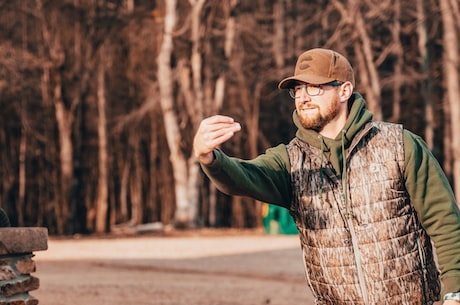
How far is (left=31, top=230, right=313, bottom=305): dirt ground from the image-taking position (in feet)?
44.5

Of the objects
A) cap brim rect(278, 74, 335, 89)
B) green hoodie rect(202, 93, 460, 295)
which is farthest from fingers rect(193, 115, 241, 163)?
cap brim rect(278, 74, 335, 89)

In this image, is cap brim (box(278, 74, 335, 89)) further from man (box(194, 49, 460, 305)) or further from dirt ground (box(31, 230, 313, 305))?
dirt ground (box(31, 230, 313, 305))

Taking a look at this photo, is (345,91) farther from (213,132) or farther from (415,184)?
(213,132)

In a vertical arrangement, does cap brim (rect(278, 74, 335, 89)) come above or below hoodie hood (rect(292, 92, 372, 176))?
above

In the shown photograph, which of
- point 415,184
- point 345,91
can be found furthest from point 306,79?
point 415,184

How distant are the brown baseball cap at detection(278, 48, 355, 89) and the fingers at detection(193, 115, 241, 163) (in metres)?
0.54

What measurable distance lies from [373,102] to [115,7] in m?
9.04

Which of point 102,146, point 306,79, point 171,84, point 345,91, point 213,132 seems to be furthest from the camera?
point 102,146

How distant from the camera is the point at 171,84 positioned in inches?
1235

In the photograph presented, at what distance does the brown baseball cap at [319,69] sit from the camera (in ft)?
15.3

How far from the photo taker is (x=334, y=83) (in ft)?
15.5

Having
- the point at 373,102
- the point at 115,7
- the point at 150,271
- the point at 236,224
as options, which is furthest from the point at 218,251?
the point at 236,224

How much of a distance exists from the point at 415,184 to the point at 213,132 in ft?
3.16

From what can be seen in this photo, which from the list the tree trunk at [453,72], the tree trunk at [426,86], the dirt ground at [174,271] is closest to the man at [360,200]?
the dirt ground at [174,271]
